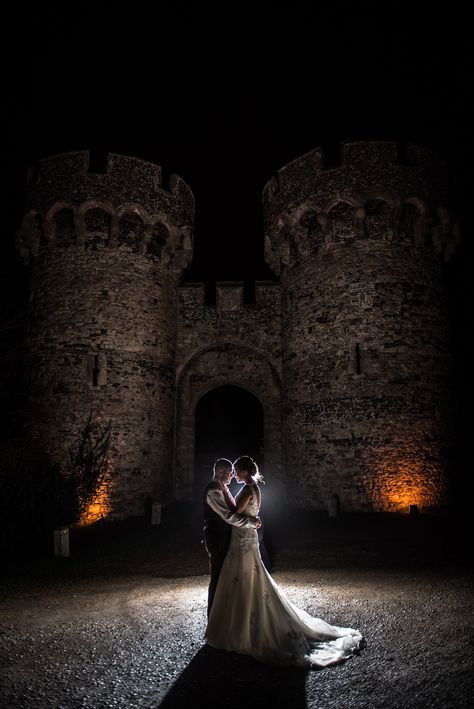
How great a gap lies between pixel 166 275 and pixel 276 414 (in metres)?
5.64

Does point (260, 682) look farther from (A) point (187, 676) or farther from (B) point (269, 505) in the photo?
(B) point (269, 505)

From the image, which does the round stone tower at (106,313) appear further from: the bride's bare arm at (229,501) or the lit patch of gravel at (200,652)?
the bride's bare arm at (229,501)

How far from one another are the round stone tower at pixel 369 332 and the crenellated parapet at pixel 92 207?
4.12m

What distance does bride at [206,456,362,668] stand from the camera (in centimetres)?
375

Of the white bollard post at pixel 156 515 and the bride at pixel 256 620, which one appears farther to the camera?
the white bollard post at pixel 156 515

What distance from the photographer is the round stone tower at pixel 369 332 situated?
38.4 feet

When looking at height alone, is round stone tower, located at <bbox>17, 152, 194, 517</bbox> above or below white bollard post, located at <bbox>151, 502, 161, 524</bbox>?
above

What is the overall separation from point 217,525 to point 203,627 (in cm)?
109

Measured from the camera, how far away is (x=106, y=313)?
13.1m

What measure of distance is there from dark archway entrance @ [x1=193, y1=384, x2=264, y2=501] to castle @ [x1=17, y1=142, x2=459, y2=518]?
41.0 inches

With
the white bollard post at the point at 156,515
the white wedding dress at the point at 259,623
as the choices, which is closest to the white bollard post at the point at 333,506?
the white bollard post at the point at 156,515

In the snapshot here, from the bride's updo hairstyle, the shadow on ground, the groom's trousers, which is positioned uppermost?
the bride's updo hairstyle

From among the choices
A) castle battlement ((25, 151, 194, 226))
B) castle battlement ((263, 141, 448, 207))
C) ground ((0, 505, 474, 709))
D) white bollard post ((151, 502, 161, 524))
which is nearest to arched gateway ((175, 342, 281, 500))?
white bollard post ((151, 502, 161, 524))

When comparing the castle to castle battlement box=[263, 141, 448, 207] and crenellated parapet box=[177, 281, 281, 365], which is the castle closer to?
castle battlement box=[263, 141, 448, 207]
